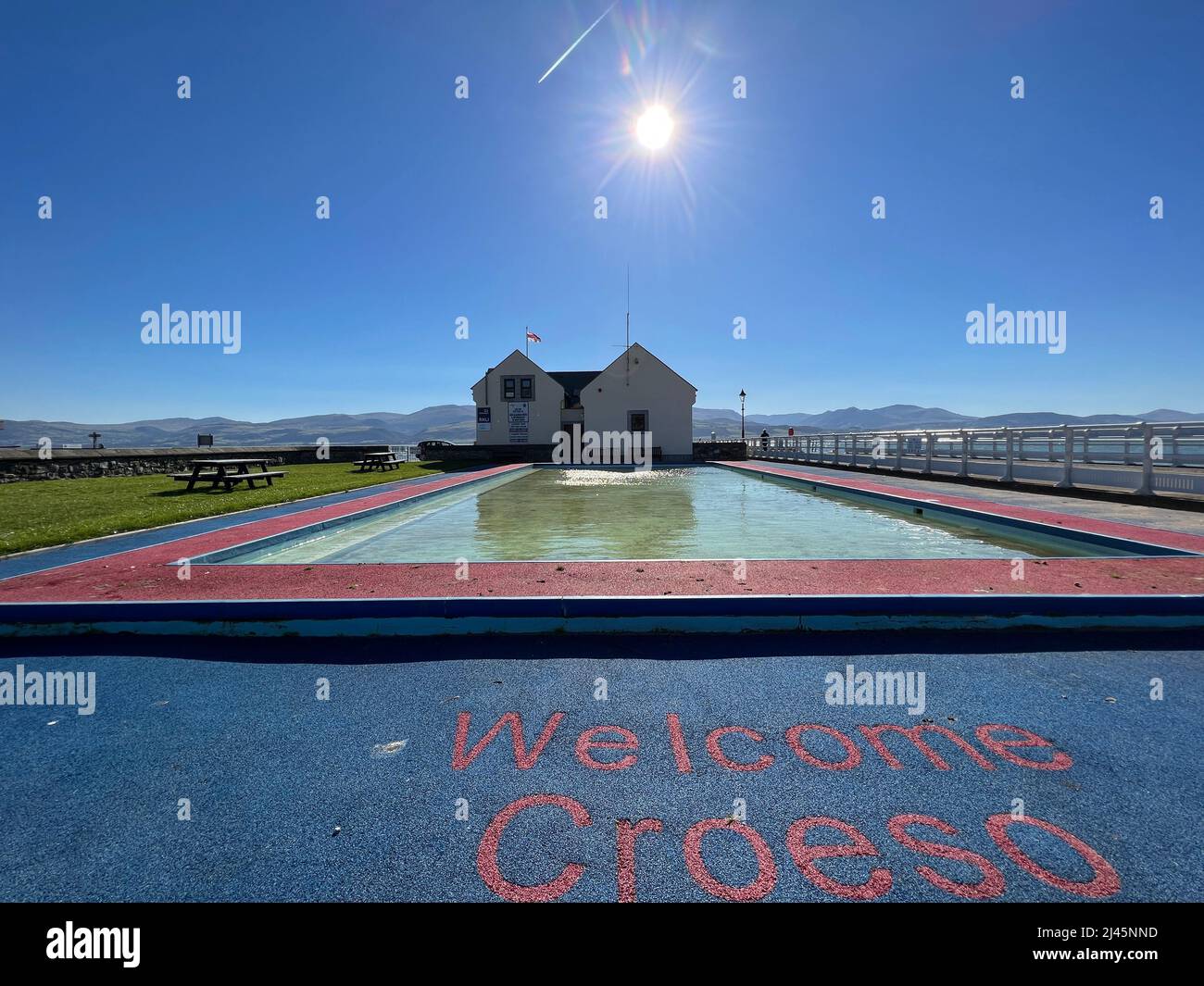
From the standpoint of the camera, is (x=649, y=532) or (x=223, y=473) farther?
(x=223, y=473)

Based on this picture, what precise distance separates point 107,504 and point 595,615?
15.3 metres

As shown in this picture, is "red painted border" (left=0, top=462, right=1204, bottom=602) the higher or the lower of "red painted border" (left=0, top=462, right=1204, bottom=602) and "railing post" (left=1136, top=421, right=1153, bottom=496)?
the lower

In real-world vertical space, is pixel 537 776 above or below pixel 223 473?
below

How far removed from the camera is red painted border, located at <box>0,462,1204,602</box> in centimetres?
546

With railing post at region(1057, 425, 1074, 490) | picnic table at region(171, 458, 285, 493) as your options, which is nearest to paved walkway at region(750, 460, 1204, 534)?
railing post at region(1057, 425, 1074, 490)

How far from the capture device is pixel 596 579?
239 inches

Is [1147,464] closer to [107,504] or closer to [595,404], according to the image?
[107,504]

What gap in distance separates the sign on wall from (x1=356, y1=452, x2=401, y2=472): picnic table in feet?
42.7

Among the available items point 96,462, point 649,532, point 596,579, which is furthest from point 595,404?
point 596,579

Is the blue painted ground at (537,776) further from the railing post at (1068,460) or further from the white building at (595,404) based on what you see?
the white building at (595,404)

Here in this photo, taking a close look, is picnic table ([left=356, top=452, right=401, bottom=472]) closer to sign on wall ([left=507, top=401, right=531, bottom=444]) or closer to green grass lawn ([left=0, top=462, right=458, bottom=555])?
green grass lawn ([left=0, top=462, right=458, bottom=555])

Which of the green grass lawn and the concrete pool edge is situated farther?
the green grass lawn

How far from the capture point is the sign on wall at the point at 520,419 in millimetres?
41188
